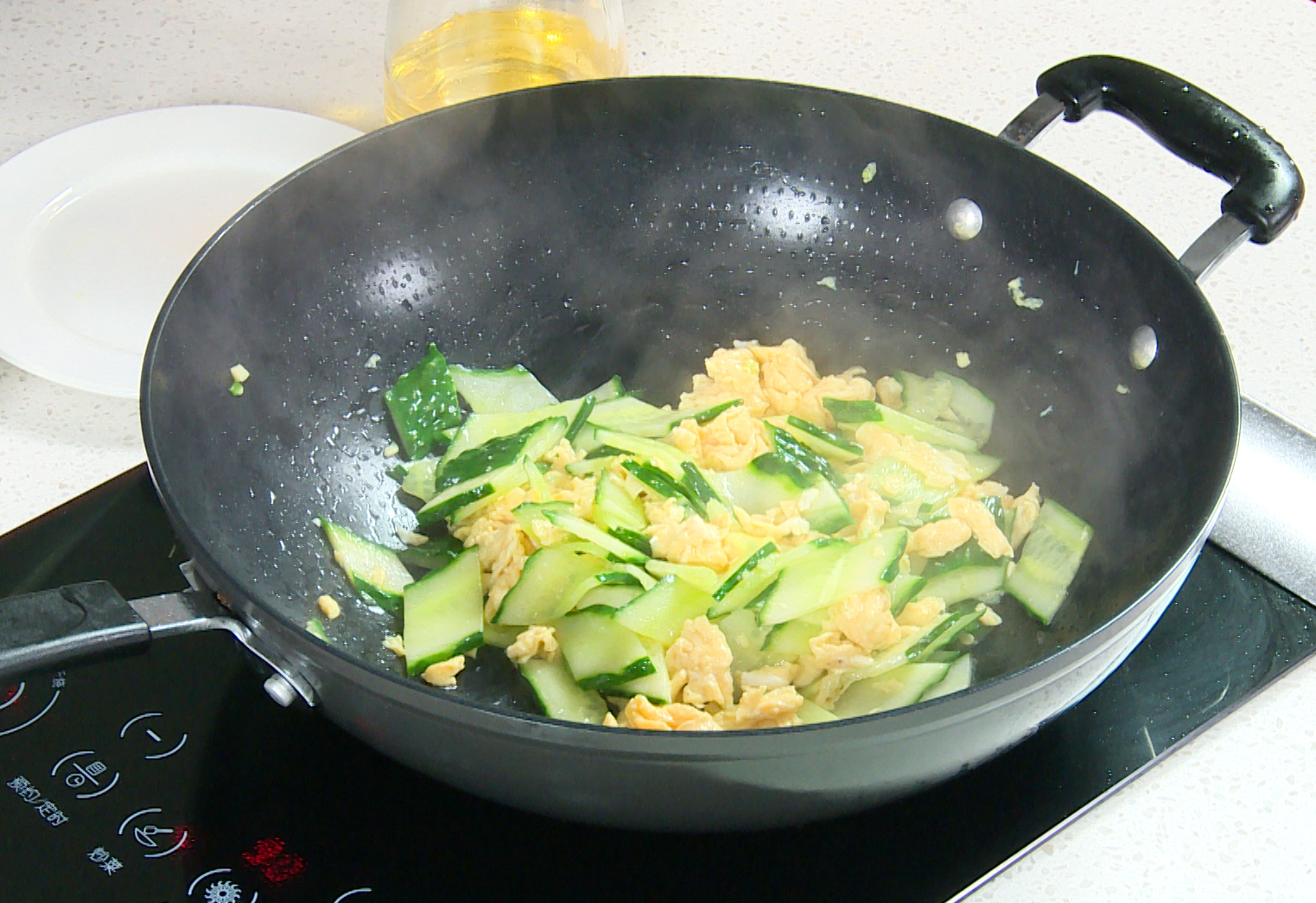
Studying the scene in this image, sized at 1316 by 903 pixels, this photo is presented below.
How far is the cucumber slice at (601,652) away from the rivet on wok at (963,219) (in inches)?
22.4

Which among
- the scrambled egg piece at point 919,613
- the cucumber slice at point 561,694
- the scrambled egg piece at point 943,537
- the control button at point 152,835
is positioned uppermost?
the scrambled egg piece at point 943,537

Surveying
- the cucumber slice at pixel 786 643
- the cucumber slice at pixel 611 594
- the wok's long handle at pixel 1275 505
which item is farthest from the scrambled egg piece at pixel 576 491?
the wok's long handle at pixel 1275 505

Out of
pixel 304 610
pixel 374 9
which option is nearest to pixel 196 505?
pixel 304 610

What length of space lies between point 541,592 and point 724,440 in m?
0.27

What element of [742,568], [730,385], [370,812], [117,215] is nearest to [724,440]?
[730,385]

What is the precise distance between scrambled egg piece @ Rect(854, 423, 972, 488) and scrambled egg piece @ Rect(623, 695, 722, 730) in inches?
15.0

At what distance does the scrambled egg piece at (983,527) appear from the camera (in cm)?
109

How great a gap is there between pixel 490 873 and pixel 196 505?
0.36 m

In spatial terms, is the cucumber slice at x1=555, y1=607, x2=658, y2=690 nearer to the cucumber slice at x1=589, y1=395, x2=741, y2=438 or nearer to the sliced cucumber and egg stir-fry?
the sliced cucumber and egg stir-fry

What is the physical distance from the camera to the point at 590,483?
45.0 inches

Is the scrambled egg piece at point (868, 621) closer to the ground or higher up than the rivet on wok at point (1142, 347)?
closer to the ground

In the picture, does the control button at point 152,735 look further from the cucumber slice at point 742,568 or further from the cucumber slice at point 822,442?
the cucumber slice at point 822,442

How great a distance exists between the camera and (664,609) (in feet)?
3.25

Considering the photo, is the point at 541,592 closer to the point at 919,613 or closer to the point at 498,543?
the point at 498,543
